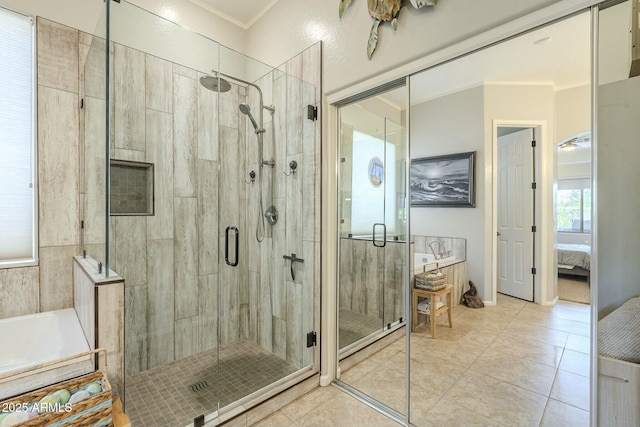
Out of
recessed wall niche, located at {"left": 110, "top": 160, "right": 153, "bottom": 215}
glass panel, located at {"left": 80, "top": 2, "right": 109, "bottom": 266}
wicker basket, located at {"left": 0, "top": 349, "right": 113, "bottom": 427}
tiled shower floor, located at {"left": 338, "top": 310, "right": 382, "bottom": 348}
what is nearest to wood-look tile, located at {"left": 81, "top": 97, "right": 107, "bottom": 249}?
glass panel, located at {"left": 80, "top": 2, "right": 109, "bottom": 266}

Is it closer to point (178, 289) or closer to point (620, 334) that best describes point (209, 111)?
point (178, 289)

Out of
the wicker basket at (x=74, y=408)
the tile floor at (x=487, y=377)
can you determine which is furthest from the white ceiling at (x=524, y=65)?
the wicker basket at (x=74, y=408)

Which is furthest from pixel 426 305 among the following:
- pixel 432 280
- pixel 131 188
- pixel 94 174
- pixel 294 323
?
pixel 94 174

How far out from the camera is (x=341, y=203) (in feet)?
7.91

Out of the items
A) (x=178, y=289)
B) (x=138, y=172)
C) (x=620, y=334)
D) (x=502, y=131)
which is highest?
(x=502, y=131)

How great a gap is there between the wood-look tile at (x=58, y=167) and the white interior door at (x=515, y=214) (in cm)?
302

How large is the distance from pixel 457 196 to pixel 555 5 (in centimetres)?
110

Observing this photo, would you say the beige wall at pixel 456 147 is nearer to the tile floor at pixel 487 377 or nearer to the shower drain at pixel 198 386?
the tile floor at pixel 487 377

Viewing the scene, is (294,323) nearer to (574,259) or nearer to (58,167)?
(574,259)

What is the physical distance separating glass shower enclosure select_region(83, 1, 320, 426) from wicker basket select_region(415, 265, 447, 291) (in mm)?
809

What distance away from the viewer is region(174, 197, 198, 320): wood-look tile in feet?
7.91

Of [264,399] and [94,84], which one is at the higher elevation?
[94,84]

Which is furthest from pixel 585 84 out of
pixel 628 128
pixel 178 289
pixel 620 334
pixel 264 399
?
pixel 178 289

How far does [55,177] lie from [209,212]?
42.3 inches
